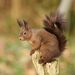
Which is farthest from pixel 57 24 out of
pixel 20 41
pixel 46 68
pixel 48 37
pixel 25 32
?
pixel 20 41

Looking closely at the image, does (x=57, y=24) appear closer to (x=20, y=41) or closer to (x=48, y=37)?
(x=48, y=37)

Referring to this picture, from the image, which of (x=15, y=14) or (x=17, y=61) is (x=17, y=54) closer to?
(x=17, y=61)

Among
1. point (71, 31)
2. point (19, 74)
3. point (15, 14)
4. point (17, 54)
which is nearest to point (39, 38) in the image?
point (19, 74)

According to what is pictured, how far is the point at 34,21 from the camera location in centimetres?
661

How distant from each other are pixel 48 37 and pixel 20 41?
3.24 meters

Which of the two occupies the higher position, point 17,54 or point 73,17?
point 73,17

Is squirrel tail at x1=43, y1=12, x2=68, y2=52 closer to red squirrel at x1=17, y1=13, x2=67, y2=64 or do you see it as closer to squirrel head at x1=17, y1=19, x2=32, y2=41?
red squirrel at x1=17, y1=13, x2=67, y2=64

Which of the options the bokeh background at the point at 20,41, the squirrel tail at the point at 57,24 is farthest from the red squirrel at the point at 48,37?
the bokeh background at the point at 20,41

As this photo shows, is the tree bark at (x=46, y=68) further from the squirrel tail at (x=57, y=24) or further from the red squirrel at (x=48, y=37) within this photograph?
the squirrel tail at (x=57, y=24)

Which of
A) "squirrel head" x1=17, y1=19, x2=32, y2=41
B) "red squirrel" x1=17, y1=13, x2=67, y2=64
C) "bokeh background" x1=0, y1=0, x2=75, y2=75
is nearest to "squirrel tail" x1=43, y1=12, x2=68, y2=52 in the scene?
"red squirrel" x1=17, y1=13, x2=67, y2=64

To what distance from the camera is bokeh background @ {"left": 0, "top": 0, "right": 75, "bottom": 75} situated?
12.5 ft

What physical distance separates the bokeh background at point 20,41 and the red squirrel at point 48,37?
4.89 feet

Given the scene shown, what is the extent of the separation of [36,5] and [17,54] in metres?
3.02

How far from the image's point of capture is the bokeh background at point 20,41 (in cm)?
381
